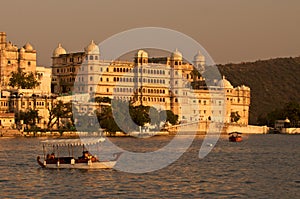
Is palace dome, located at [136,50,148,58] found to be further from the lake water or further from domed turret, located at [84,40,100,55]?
the lake water

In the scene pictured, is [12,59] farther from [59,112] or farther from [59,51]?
[59,112]

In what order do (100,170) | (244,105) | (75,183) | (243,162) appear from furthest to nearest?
(244,105) → (243,162) → (100,170) → (75,183)

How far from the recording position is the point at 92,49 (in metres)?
137

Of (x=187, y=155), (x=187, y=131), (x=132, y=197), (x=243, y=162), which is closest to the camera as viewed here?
(x=132, y=197)

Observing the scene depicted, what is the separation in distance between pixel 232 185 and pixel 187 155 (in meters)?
25.3

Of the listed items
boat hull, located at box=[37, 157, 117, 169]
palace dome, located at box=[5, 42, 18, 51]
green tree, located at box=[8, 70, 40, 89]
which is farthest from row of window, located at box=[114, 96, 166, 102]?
boat hull, located at box=[37, 157, 117, 169]

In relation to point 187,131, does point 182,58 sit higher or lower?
higher

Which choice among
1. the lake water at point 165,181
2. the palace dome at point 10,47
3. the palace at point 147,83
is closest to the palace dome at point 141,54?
the palace at point 147,83

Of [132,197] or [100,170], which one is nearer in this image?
[132,197]

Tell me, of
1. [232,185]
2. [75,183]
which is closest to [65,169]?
[75,183]

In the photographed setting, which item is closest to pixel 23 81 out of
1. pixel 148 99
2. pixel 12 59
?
pixel 12 59

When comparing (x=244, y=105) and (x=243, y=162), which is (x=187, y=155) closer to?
(x=243, y=162)

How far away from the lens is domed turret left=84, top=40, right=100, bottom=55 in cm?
13538

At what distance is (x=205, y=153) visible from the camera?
7119cm
